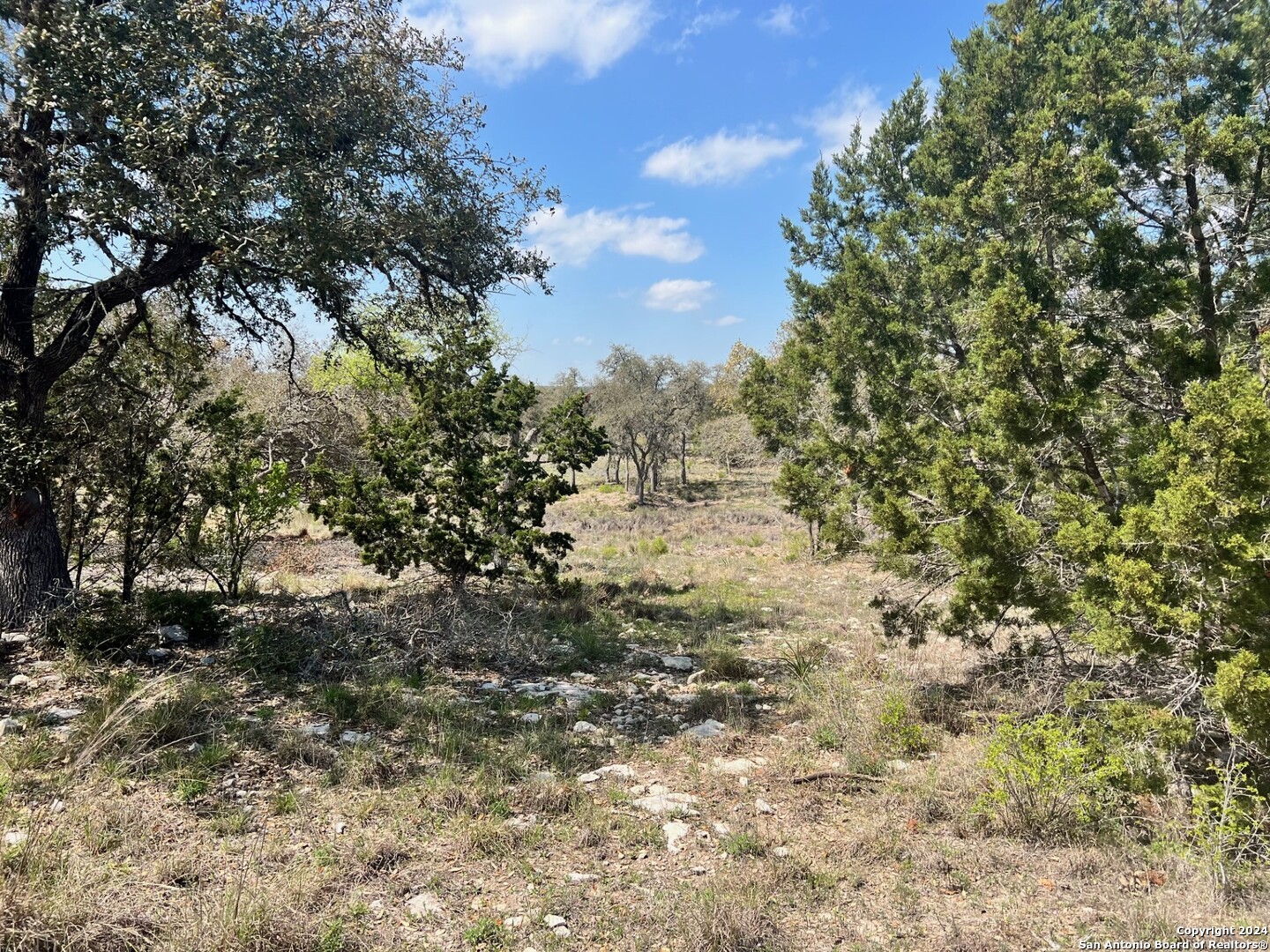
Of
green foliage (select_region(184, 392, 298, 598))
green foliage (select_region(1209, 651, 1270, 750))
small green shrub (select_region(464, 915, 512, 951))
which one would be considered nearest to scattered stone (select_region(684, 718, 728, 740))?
small green shrub (select_region(464, 915, 512, 951))

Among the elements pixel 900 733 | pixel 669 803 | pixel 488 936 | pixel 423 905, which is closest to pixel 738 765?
pixel 669 803

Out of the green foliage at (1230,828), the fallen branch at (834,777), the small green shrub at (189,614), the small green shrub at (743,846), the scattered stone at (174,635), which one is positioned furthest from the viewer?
the small green shrub at (189,614)

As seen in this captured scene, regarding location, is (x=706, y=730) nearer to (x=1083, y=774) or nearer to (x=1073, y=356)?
(x=1083, y=774)

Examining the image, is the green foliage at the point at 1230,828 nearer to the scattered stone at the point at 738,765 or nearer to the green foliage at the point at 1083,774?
the green foliage at the point at 1083,774

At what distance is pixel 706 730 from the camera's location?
602 cm

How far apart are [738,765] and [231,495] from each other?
6.95 m

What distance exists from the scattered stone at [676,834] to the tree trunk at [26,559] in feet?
22.3

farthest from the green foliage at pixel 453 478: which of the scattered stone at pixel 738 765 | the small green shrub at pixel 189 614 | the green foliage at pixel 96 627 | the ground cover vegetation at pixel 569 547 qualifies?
the scattered stone at pixel 738 765

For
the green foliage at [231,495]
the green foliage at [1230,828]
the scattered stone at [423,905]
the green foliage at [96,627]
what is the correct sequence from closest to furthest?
the scattered stone at [423,905], the green foliage at [1230,828], the green foliage at [96,627], the green foliage at [231,495]

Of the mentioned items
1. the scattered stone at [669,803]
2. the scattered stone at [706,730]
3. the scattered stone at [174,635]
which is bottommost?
the scattered stone at [706,730]

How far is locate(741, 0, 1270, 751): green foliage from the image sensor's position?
4.02 metres

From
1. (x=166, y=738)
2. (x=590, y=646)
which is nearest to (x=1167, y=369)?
(x=590, y=646)

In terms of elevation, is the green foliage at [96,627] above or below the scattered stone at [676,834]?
above

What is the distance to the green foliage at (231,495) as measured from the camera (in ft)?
25.6
